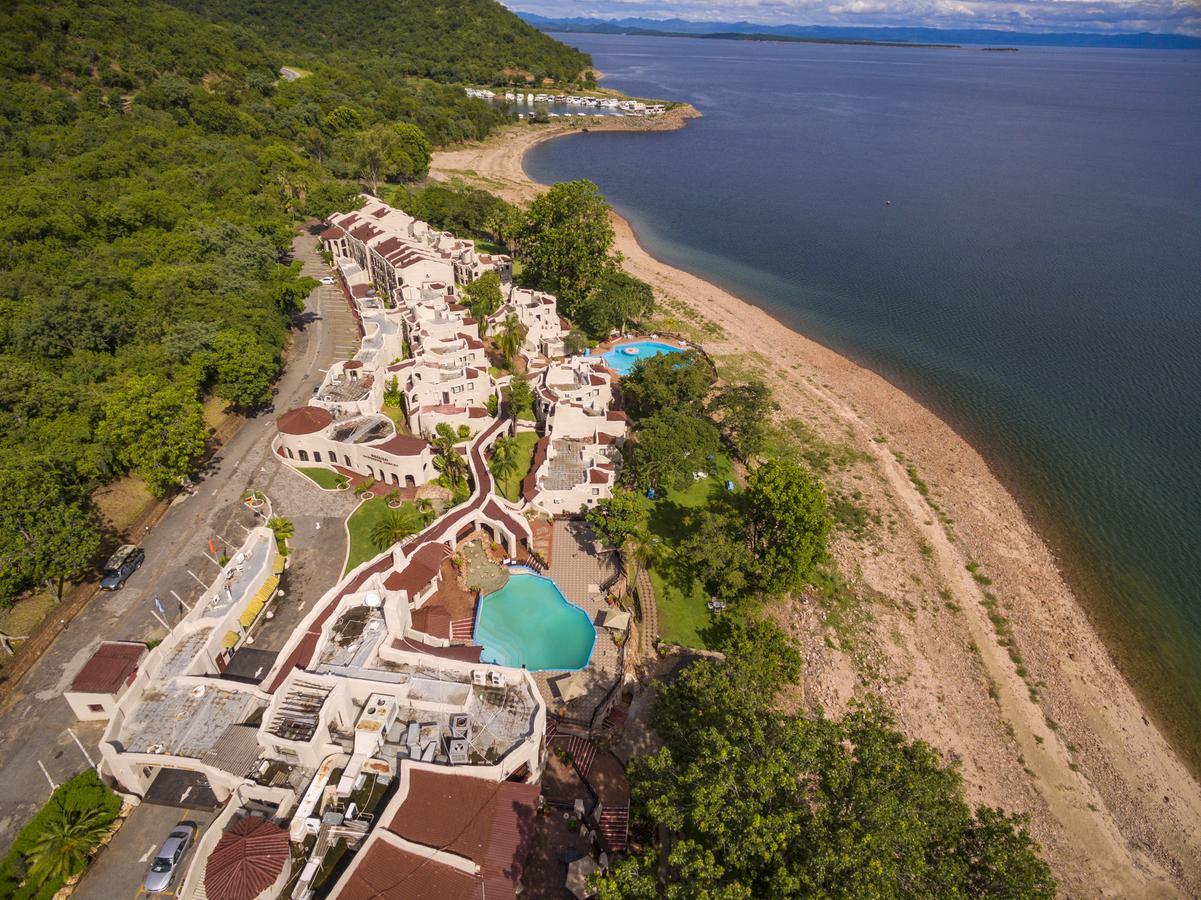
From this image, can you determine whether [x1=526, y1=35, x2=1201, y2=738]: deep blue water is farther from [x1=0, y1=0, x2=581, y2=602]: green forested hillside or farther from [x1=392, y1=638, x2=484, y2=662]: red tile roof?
[x1=0, y1=0, x2=581, y2=602]: green forested hillside

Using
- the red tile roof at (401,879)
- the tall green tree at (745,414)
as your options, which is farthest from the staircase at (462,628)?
the tall green tree at (745,414)

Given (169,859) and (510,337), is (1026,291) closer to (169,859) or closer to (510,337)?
(510,337)

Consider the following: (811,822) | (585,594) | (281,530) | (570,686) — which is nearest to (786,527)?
(585,594)

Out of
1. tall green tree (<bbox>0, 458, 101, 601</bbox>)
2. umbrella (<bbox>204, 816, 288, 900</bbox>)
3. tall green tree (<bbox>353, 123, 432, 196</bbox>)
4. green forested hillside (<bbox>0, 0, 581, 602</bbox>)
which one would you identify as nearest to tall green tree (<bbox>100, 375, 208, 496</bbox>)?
green forested hillside (<bbox>0, 0, 581, 602</bbox>)

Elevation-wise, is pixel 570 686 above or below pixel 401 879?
below

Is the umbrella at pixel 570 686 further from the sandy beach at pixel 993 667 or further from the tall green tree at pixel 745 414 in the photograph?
the tall green tree at pixel 745 414

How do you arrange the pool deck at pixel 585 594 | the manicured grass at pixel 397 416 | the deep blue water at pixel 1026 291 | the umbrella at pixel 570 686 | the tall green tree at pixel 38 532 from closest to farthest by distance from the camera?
1. the tall green tree at pixel 38 532
2. the pool deck at pixel 585 594
3. the umbrella at pixel 570 686
4. the deep blue water at pixel 1026 291
5. the manicured grass at pixel 397 416
